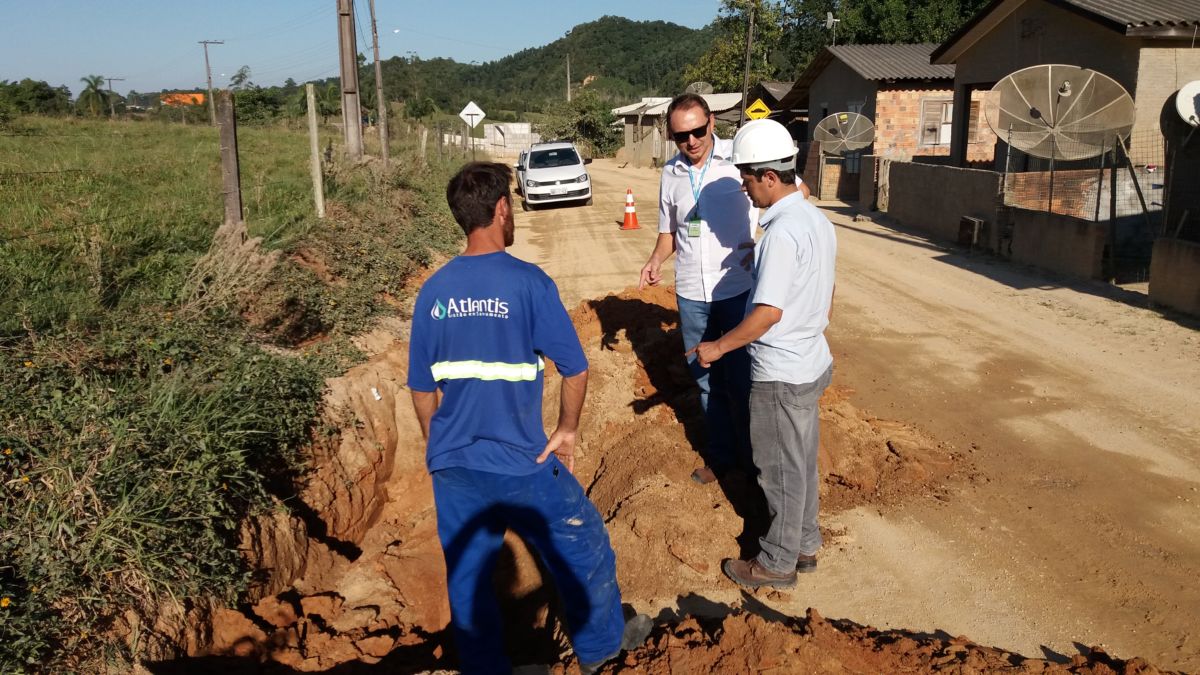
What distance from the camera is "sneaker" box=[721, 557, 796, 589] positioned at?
12.8ft

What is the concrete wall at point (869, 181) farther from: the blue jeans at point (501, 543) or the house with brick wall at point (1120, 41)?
the blue jeans at point (501, 543)

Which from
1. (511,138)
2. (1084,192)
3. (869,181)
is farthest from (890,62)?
(511,138)

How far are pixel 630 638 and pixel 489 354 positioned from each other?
1334 millimetres

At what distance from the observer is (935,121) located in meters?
25.7

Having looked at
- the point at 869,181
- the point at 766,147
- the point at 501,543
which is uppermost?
the point at 766,147

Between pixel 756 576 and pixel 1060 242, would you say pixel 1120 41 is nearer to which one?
pixel 1060 242

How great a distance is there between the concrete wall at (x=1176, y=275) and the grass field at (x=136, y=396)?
7.92 metres

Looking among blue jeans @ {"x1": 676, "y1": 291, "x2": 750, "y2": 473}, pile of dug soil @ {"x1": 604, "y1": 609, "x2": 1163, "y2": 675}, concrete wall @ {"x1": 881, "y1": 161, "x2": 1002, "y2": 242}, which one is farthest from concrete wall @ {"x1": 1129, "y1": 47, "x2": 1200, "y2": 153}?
pile of dug soil @ {"x1": 604, "y1": 609, "x2": 1163, "y2": 675}

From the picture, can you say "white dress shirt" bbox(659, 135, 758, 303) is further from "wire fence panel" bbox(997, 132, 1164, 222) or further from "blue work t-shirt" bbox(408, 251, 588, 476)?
"wire fence panel" bbox(997, 132, 1164, 222)

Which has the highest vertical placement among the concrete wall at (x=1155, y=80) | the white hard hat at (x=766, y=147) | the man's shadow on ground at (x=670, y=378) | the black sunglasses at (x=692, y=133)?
the concrete wall at (x=1155, y=80)

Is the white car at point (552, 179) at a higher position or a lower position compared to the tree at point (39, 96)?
lower

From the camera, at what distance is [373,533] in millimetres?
5219

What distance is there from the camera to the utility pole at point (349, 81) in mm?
16906

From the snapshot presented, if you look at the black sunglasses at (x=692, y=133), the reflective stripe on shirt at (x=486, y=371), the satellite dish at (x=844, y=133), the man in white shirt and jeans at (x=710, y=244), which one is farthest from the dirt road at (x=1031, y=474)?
the satellite dish at (x=844, y=133)
